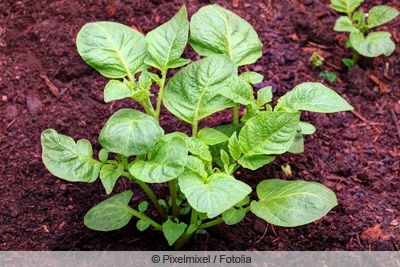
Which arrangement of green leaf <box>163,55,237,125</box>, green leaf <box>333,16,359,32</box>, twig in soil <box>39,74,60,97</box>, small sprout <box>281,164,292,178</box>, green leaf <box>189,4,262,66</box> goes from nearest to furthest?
green leaf <box>163,55,237,125</box> < green leaf <box>189,4,262,66</box> < small sprout <box>281,164,292,178</box> < twig in soil <box>39,74,60,97</box> < green leaf <box>333,16,359,32</box>

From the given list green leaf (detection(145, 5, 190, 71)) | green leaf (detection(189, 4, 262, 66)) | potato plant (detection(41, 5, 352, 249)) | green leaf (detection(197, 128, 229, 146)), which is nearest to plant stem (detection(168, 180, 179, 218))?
potato plant (detection(41, 5, 352, 249))

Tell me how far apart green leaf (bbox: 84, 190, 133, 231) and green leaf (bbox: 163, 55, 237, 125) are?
40 cm

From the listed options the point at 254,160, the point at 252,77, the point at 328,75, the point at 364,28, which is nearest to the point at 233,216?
the point at 254,160

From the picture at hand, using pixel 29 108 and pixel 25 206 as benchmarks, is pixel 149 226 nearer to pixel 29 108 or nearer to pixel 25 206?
pixel 25 206

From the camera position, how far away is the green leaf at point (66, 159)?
1959 millimetres

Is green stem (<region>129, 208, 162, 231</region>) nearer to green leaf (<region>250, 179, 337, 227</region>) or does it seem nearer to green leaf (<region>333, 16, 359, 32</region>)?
green leaf (<region>250, 179, 337, 227</region>)

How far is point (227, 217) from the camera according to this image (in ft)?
6.64

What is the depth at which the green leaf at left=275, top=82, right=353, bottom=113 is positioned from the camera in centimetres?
204

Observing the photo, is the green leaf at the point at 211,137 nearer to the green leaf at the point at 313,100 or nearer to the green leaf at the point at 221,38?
the green leaf at the point at 313,100

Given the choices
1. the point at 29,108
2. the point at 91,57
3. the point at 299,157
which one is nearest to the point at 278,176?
the point at 299,157

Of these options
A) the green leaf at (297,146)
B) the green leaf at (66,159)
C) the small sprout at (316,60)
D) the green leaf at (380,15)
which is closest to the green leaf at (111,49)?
the green leaf at (66,159)

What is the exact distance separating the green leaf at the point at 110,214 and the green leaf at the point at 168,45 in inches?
20.9

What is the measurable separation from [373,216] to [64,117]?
4.75 ft

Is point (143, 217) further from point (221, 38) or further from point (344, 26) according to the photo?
point (344, 26)
